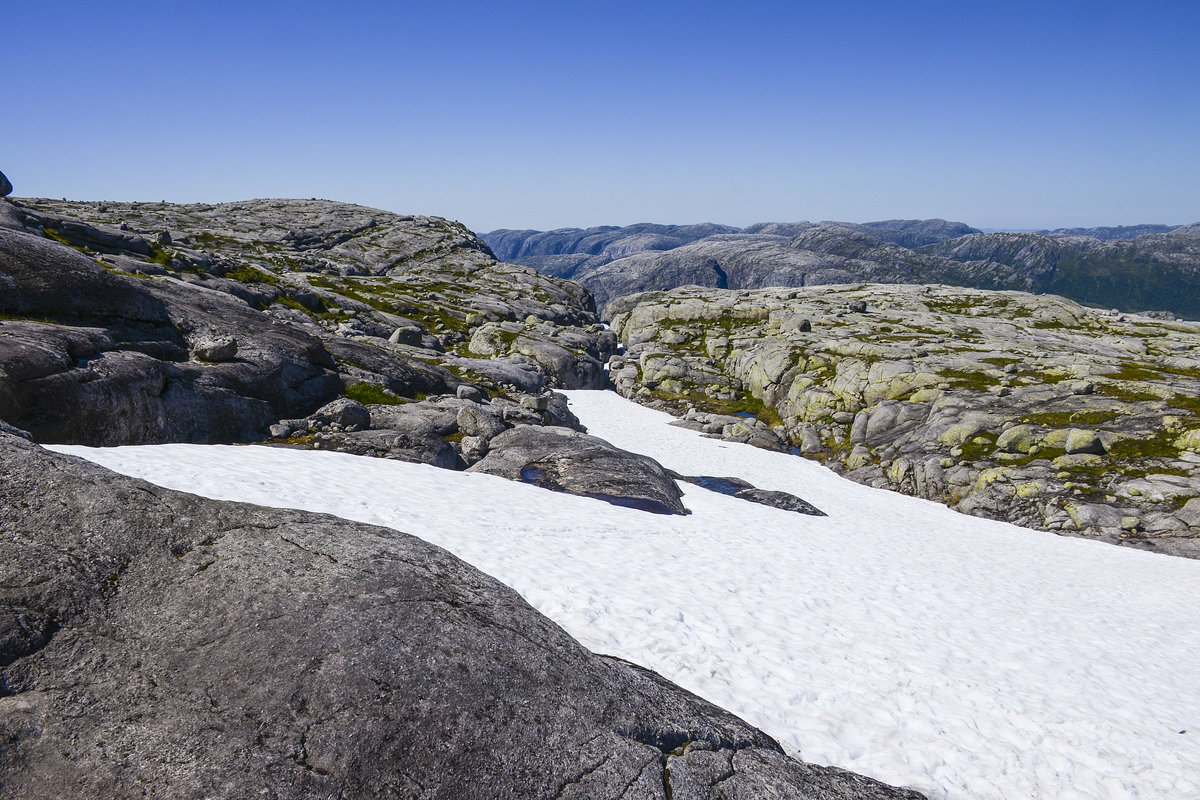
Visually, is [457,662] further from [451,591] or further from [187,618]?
[187,618]

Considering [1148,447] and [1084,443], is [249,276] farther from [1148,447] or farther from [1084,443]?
[1148,447]

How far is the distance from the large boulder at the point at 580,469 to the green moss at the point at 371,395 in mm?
8024

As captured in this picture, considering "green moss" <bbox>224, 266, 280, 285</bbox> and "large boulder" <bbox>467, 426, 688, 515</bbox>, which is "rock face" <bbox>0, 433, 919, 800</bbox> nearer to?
"large boulder" <bbox>467, 426, 688, 515</bbox>

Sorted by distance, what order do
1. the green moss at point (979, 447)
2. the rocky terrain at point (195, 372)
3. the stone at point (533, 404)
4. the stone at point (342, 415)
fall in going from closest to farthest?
the rocky terrain at point (195, 372), the stone at point (342, 415), the stone at point (533, 404), the green moss at point (979, 447)

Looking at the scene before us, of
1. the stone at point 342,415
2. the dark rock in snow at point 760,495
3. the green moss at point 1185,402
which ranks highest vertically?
the stone at point 342,415

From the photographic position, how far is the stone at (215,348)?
29516mm

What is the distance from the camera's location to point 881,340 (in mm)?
84375

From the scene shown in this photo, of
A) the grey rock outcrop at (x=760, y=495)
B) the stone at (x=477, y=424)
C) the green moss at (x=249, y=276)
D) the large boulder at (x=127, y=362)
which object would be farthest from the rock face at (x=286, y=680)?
the green moss at (x=249, y=276)

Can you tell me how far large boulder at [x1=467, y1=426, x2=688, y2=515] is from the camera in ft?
96.0

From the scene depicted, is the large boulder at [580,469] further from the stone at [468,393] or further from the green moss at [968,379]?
the green moss at [968,379]

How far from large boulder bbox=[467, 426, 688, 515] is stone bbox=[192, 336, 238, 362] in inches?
566

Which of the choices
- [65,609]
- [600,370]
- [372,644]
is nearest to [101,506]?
[65,609]

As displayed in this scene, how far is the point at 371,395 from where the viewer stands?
3606cm

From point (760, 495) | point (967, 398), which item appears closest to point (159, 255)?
point (760, 495)
